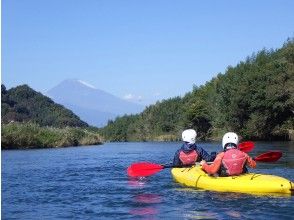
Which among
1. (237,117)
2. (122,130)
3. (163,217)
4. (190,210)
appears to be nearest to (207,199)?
(190,210)

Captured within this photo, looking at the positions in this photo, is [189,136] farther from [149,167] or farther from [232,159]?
[232,159]

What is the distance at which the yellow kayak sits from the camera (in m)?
11.0

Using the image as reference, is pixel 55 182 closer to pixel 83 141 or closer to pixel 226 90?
pixel 83 141

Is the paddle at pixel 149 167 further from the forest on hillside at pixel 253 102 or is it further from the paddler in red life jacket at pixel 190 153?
the forest on hillside at pixel 253 102

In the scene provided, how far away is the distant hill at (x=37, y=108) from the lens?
98.0 m

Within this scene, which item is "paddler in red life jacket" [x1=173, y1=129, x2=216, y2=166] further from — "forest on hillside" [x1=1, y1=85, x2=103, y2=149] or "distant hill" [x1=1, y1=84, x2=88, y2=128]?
"distant hill" [x1=1, y1=84, x2=88, y2=128]

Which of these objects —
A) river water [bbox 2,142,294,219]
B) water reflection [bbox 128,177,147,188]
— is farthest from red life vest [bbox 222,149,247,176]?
water reflection [bbox 128,177,147,188]

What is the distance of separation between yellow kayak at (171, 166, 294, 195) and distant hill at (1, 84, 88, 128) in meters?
83.2

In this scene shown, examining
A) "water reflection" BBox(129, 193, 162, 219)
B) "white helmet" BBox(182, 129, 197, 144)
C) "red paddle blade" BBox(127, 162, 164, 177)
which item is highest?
"white helmet" BBox(182, 129, 197, 144)

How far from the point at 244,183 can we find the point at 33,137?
2483cm

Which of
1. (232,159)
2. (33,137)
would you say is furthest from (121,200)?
(33,137)

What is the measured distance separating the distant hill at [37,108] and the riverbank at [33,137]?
185ft

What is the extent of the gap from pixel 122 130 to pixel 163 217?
101871mm

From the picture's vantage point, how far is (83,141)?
43219 mm
